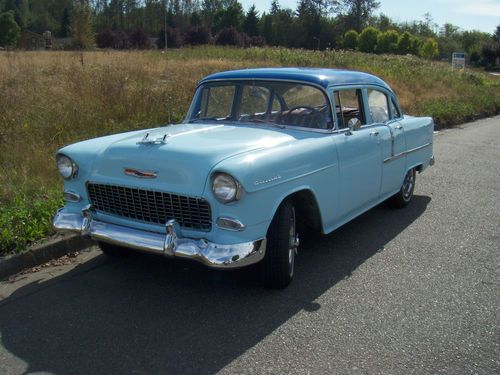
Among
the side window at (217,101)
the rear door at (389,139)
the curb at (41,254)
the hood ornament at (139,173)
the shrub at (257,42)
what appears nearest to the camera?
the hood ornament at (139,173)

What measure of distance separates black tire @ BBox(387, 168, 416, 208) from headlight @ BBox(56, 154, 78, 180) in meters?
3.50

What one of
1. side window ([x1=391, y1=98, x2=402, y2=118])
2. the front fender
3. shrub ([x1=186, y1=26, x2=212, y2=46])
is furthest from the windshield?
shrub ([x1=186, y1=26, x2=212, y2=46])

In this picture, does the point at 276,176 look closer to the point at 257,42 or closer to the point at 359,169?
the point at 359,169

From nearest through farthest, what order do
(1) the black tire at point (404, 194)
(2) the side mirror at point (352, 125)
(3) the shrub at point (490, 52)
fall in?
(2) the side mirror at point (352, 125) < (1) the black tire at point (404, 194) < (3) the shrub at point (490, 52)

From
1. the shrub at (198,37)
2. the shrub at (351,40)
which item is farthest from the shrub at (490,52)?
the shrub at (198,37)

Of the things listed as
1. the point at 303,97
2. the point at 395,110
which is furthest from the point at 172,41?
the point at 303,97

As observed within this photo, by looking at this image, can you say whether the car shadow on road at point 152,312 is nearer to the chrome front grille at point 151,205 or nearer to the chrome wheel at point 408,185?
the chrome front grille at point 151,205

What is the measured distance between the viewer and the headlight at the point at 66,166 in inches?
150

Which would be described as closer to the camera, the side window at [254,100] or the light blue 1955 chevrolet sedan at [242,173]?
the light blue 1955 chevrolet sedan at [242,173]

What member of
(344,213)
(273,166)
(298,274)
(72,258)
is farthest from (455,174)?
(72,258)

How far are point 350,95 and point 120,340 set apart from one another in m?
3.06

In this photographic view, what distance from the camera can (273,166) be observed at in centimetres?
338

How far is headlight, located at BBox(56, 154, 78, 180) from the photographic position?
12.5 ft

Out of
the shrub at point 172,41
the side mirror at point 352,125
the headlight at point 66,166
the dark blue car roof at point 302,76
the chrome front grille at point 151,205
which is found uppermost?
the shrub at point 172,41
